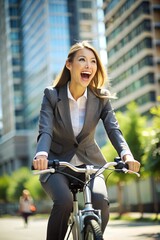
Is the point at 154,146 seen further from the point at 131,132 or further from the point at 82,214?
the point at 82,214

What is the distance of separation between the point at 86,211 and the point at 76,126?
72 cm

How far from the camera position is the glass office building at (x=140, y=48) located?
218 ft

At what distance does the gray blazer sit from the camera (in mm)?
4094

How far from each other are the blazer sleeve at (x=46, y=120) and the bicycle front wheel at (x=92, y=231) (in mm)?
597

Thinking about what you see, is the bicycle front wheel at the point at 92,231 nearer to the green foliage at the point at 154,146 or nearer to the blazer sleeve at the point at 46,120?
the blazer sleeve at the point at 46,120

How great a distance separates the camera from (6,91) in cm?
13638

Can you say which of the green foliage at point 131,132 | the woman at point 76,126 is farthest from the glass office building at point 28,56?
the woman at point 76,126

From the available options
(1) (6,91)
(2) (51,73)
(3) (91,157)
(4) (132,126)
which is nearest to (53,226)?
(3) (91,157)

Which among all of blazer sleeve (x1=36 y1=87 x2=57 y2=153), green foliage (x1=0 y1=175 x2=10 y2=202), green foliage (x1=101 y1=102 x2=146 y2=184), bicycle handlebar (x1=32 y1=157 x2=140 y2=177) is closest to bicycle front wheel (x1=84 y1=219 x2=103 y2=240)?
bicycle handlebar (x1=32 y1=157 x2=140 y2=177)

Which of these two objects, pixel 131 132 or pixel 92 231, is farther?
pixel 131 132

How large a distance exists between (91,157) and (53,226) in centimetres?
60

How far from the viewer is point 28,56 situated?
12162 cm

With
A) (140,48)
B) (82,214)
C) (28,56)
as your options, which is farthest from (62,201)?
(28,56)

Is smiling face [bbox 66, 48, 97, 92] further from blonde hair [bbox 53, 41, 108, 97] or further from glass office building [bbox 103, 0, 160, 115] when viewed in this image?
glass office building [bbox 103, 0, 160, 115]
